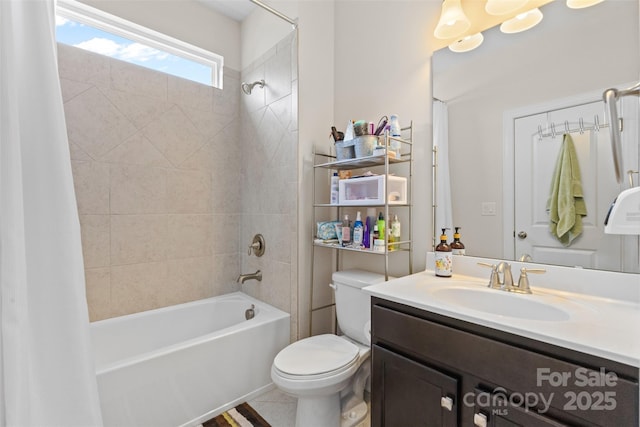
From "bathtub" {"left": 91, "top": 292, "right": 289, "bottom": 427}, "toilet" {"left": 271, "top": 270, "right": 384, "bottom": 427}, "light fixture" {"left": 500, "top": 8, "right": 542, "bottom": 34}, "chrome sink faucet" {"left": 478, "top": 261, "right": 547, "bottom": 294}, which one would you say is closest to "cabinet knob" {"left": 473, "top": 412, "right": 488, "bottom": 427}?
"chrome sink faucet" {"left": 478, "top": 261, "right": 547, "bottom": 294}

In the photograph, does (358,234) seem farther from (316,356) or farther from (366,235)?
(316,356)

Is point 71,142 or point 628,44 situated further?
point 71,142

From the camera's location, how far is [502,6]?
1.31 metres

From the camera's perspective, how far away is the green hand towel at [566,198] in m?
1.16

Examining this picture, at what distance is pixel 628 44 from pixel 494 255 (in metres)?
0.90

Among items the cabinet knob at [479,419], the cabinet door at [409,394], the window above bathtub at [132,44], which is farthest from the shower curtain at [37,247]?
the window above bathtub at [132,44]

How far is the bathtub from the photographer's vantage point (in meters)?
1.38

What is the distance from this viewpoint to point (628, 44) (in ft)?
3.47

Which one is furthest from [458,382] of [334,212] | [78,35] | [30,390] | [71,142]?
[78,35]

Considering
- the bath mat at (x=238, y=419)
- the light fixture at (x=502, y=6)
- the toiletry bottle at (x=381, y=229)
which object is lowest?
the bath mat at (x=238, y=419)

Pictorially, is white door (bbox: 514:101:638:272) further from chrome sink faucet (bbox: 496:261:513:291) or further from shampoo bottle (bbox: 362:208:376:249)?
shampoo bottle (bbox: 362:208:376:249)

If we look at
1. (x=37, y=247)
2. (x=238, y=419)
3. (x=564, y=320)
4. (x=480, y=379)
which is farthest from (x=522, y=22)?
(x=238, y=419)

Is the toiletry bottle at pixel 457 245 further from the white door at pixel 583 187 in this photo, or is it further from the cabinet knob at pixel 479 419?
the cabinet knob at pixel 479 419

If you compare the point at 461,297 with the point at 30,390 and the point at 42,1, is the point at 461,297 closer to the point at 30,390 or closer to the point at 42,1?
the point at 30,390
